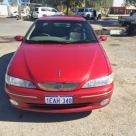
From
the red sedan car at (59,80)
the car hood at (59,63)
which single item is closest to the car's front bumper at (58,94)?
the red sedan car at (59,80)

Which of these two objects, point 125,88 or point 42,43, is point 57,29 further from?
point 125,88

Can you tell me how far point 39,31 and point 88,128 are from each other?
96.1 inches

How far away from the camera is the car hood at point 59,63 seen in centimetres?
233

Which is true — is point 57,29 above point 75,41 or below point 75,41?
above

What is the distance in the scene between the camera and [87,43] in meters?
3.36

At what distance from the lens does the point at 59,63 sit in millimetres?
2584

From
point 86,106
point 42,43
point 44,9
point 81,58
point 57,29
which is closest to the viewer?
point 86,106

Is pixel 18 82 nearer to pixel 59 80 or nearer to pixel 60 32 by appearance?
pixel 59 80

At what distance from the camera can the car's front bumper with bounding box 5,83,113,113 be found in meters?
2.25

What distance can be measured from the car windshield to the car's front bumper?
140 centimetres

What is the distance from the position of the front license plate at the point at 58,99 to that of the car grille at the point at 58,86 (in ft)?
0.32

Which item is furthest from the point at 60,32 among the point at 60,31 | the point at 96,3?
the point at 96,3

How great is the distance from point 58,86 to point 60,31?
6.23 ft

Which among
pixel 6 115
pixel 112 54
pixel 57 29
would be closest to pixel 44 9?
pixel 112 54
